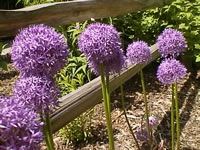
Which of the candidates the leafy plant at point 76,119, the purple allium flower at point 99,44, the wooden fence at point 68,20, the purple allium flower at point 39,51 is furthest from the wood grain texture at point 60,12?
the purple allium flower at point 39,51

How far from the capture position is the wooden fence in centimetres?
170

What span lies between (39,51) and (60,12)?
4.42 feet

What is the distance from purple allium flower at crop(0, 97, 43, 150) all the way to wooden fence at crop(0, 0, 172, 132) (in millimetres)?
1137

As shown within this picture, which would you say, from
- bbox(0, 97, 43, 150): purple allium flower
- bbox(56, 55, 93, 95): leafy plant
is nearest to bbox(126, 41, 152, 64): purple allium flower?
bbox(0, 97, 43, 150): purple allium flower

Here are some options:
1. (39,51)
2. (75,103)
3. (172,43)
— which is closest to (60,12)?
(75,103)

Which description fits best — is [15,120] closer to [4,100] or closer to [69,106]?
[4,100]

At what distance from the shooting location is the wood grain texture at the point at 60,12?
1697 millimetres

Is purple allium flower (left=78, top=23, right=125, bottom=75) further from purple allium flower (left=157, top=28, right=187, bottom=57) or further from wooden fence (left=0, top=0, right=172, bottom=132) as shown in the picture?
wooden fence (left=0, top=0, right=172, bottom=132)

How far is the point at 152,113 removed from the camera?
3.15 metres

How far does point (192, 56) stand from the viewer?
386 centimetres

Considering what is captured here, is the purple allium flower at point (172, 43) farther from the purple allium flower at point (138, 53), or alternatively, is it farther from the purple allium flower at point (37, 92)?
the purple allium flower at point (37, 92)

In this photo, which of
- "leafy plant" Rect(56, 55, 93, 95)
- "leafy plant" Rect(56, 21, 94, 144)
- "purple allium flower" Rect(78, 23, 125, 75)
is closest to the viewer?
"purple allium flower" Rect(78, 23, 125, 75)

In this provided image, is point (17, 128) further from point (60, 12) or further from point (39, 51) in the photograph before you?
point (60, 12)

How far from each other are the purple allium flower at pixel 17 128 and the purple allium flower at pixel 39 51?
0.25 m
